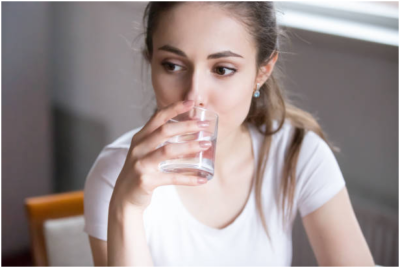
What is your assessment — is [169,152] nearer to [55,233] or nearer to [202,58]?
[202,58]

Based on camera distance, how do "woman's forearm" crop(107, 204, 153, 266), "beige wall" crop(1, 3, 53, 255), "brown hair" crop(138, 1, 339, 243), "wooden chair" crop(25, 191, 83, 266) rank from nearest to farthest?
"woman's forearm" crop(107, 204, 153, 266)
"brown hair" crop(138, 1, 339, 243)
"wooden chair" crop(25, 191, 83, 266)
"beige wall" crop(1, 3, 53, 255)

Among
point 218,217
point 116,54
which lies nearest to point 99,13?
point 116,54

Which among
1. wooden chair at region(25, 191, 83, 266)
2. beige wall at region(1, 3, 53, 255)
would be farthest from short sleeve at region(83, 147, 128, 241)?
beige wall at region(1, 3, 53, 255)

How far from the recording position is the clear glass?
789mm

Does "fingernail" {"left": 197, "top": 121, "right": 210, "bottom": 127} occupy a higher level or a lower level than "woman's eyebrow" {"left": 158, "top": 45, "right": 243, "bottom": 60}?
lower

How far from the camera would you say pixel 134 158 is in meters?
0.77

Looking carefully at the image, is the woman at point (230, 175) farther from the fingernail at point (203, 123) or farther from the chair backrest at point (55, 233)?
the chair backrest at point (55, 233)

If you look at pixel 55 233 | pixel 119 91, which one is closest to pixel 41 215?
pixel 55 233

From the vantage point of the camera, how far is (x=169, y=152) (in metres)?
0.74

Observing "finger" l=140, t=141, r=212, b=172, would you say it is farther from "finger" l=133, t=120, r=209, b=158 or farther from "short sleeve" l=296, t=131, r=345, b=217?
"short sleeve" l=296, t=131, r=345, b=217

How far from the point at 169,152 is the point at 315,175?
1.73ft

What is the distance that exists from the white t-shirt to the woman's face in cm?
26

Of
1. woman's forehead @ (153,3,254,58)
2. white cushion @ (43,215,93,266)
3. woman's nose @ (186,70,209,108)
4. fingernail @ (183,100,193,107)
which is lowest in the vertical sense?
white cushion @ (43,215,93,266)

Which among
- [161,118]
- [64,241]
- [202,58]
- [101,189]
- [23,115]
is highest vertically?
[23,115]
